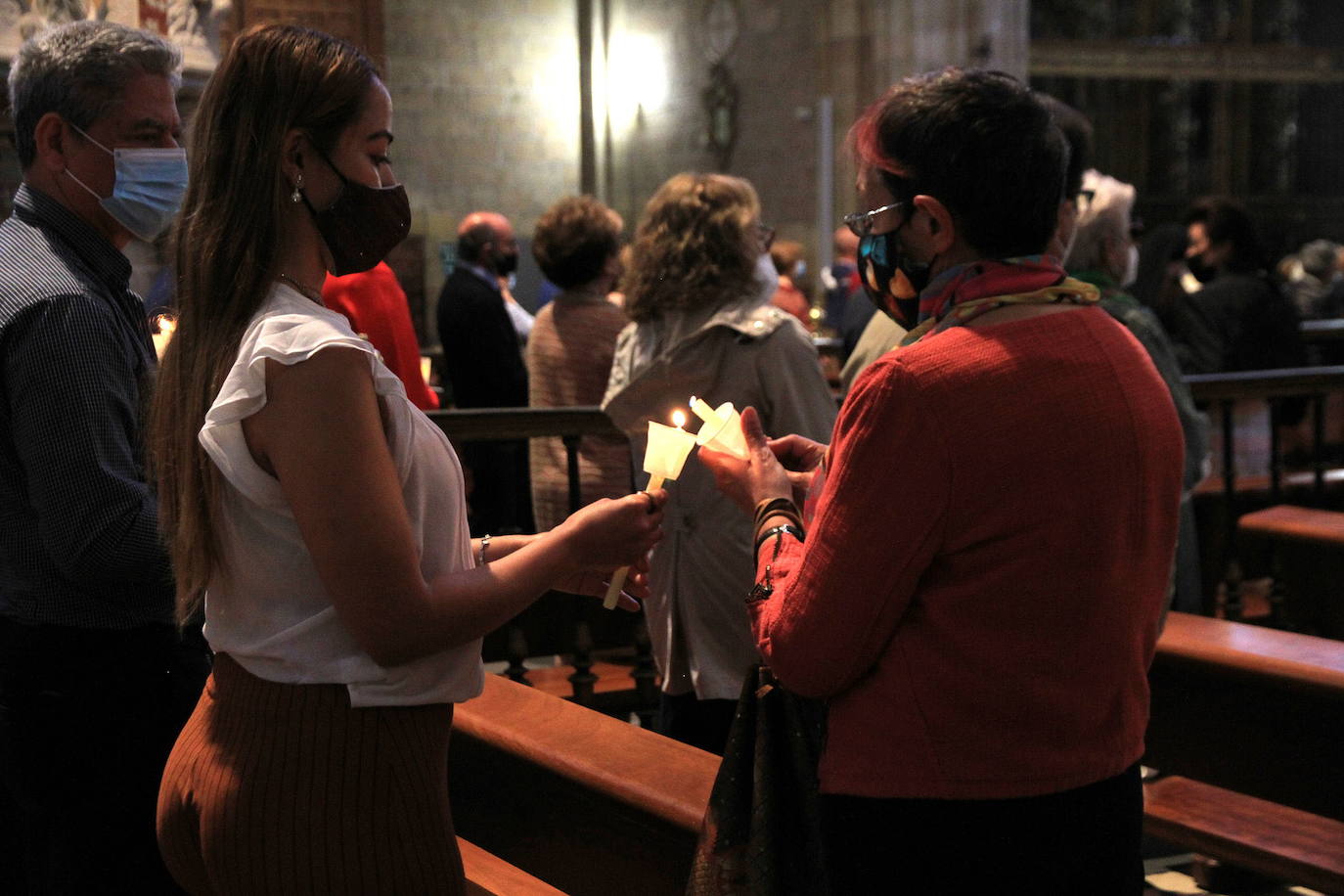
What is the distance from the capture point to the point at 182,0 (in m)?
7.08

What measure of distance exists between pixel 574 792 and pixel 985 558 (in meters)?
1.15

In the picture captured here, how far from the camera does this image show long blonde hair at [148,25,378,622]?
148 centimetres

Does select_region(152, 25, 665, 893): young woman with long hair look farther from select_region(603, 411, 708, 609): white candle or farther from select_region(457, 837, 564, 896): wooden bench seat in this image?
select_region(457, 837, 564, 896): wooden bench seat

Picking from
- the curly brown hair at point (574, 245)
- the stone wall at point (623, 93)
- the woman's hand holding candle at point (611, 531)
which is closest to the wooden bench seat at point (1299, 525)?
the curly brown hair at point (574, 245)

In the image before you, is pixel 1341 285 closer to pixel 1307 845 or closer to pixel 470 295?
pixel 470 295

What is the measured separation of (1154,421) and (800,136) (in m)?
10.8

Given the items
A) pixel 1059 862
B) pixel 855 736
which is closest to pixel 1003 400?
pixel 855 736

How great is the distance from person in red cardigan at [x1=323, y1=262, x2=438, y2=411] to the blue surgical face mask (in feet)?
6.73

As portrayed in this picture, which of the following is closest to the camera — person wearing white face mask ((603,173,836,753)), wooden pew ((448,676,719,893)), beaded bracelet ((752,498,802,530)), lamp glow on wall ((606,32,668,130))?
beaded bracelet ((752,498,802,530))

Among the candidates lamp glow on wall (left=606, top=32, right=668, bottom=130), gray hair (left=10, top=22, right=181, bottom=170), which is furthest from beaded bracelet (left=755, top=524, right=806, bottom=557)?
lamp glow on wall (left=606, top=32, right=668, bottom=130)

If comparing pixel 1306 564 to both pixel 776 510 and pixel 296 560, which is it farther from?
pixel 296 560

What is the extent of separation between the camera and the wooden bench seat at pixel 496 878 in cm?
252

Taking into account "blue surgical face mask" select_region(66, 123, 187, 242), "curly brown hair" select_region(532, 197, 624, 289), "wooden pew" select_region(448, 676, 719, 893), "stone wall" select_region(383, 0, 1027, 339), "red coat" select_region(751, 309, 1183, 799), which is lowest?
"wooden pew" select_region(448, 676, 719, 893)

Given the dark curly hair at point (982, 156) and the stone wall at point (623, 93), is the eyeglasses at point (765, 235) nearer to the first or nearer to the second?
the dark curly hair at point (982, 156)
